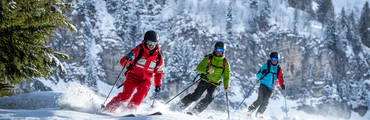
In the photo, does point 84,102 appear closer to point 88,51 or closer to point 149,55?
point 149,55

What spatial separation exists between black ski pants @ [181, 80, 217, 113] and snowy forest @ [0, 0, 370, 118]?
224 ft

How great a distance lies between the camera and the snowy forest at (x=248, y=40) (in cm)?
8288

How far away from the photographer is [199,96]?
8.20 m

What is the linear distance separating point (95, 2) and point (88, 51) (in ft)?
77.6

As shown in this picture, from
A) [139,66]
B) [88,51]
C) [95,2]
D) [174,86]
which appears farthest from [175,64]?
[139,66]

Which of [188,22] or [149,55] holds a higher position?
[188,22]

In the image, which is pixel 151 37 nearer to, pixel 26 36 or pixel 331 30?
pixel 26 36

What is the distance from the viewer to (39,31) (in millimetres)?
5703

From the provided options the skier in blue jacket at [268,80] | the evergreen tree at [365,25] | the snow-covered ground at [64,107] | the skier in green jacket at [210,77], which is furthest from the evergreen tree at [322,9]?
the snow-covered ground at [64,107]

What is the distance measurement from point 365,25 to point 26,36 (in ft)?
363

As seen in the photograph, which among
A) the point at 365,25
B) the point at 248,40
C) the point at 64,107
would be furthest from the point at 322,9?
the point at 64,107

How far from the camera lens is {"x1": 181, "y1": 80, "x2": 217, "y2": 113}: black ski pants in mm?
8103

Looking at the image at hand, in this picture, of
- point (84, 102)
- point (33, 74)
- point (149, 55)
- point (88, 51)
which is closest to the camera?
point (33, 74)

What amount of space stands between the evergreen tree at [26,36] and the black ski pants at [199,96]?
3270 millimetres
